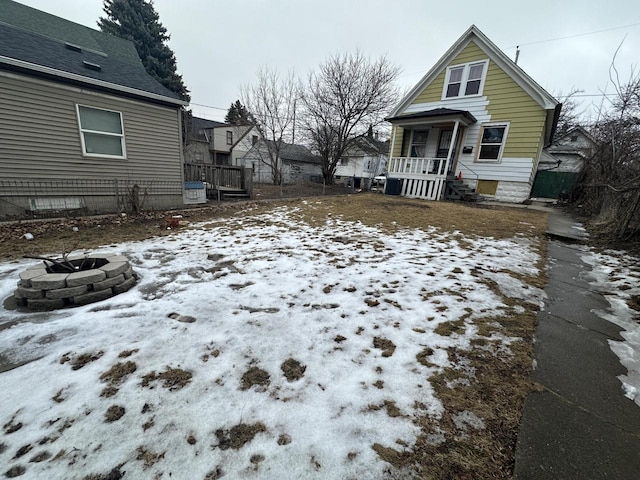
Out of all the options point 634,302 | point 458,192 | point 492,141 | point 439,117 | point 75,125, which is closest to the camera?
point 634,302

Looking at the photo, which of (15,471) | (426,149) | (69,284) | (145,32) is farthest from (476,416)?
(145,32)

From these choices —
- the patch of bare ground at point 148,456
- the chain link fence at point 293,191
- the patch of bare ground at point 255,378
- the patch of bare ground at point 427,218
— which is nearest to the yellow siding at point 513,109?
the patch of bare ground at point 427,218

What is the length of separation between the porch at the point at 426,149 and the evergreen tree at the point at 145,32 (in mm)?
18865

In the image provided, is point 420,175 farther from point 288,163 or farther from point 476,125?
point 288,163

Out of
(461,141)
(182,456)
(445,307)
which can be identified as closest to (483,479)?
(182,456)

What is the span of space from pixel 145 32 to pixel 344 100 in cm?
1575

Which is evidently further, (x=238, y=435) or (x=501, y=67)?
(x=501, y=67)

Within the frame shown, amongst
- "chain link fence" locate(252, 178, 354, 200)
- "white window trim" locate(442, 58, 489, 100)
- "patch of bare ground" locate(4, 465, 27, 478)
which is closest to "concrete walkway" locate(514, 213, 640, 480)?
"patch of bare ground" locate(4, 465, 27, 478)

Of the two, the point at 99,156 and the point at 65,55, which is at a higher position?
the point at 65,55

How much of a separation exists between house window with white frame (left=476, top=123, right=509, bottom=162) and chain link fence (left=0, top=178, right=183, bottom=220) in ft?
44.2

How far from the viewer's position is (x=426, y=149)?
13.4 metres

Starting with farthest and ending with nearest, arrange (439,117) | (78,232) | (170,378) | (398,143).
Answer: (398,143) → (439,117) → (78,232) → (170,378)

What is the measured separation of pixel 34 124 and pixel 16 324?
7532 millimetres

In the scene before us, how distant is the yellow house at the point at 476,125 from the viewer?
11.0 m
